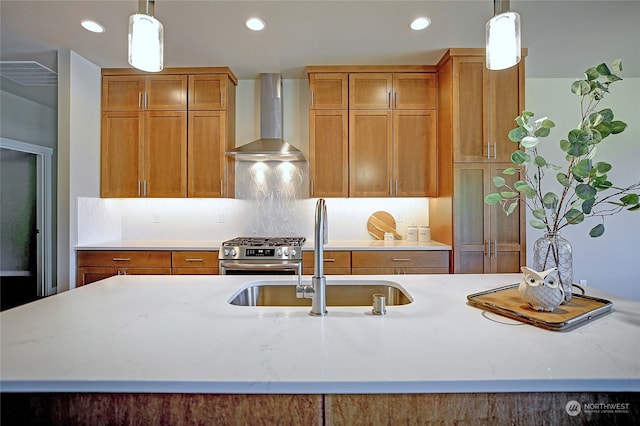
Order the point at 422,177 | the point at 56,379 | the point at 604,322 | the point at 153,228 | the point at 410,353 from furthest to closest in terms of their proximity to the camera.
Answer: the point at 153,228 < the point at 422,177 < the point at 604,322 < the point at 410,353 < the point at 56,379

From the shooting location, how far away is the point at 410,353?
82 cm

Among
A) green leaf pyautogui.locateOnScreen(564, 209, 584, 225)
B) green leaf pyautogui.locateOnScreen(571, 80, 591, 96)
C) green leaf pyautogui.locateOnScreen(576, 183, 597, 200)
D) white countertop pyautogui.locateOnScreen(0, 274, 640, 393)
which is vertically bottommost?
white countertop pyautogui.locateOnScreen(0, 274, 640, 393)

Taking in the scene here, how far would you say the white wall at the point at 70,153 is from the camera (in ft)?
9.70

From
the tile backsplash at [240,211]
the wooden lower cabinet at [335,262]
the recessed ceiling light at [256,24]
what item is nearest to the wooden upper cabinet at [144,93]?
the tile backsplash at [240,211]

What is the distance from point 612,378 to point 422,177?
274cm

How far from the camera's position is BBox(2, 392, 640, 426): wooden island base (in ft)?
2.51

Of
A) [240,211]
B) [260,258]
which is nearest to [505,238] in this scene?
[260,258]

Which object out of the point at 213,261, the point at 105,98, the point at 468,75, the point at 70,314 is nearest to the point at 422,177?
the point at 468,75

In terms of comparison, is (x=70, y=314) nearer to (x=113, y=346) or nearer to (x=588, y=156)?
(x=113, y=346)

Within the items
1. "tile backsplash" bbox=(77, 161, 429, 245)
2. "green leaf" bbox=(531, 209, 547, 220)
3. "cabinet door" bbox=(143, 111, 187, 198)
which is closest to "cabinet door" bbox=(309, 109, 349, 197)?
"tile backsplash" bbox=(77, 161, 429, 245)

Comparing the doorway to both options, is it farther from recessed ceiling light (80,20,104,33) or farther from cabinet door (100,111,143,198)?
recessed ceiling light (80,20,104,33)

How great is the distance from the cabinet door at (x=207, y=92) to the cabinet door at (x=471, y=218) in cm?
232

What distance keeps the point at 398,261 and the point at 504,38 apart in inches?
78.9

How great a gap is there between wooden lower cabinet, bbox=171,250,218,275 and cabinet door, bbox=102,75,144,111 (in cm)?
155
